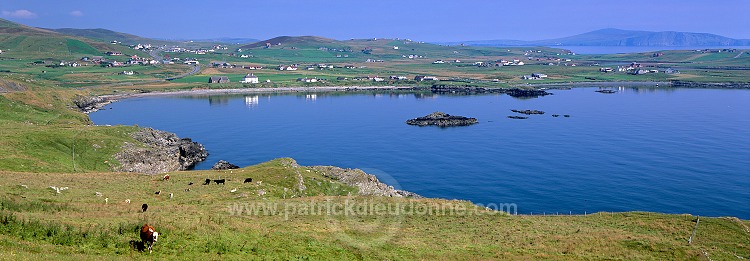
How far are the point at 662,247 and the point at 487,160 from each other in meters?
70.0

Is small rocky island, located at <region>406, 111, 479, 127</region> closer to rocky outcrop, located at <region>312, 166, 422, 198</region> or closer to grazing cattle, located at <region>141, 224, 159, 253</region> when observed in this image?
rocky outcrop, located at <region>312, 166, 422, 198</region>

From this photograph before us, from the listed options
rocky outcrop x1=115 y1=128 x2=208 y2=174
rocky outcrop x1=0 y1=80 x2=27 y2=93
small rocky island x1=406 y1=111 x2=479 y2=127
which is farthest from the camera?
small rocky island x1=406 y1=111 x2=479 y2=127

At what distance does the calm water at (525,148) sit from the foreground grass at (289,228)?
3126cm

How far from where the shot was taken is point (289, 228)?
33.9 m

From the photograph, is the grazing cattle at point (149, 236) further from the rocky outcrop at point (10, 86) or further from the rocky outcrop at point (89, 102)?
the rocky outcrop at point (89, 102)

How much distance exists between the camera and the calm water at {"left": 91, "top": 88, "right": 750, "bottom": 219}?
8112 centimetres

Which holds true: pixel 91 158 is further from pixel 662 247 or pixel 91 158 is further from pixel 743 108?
pixel 743 108

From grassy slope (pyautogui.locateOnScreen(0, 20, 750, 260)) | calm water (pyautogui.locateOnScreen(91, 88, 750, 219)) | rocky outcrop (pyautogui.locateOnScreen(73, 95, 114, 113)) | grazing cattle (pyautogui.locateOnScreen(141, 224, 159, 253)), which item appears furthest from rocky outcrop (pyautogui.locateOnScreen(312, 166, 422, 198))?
rocky outcrop (pyautogui.locateOnScreen(73, 95, 114, 113))

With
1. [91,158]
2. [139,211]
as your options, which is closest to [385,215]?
[139,211]

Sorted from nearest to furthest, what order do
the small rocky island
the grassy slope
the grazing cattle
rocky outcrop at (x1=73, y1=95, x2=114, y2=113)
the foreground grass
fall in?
1. the grazing cattle
2. the grassy slope
3. the foreground grass
4. the small rocky island
5. rocky outcrop at (x1=73, y1=95, x2=114, y2=113)

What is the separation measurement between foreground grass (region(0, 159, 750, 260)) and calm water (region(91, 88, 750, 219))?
31.3 metres

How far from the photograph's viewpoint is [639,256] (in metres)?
34.2

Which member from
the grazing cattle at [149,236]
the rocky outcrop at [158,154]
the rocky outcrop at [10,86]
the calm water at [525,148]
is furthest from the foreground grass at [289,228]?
the rocky outcrop at [10,86]

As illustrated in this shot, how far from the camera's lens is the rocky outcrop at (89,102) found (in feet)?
545
